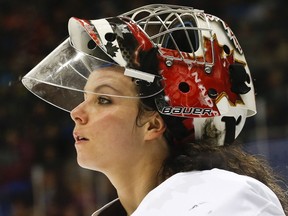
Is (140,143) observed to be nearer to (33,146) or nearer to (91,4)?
(33,146)

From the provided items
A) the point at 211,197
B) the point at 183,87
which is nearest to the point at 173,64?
the point at 183,87

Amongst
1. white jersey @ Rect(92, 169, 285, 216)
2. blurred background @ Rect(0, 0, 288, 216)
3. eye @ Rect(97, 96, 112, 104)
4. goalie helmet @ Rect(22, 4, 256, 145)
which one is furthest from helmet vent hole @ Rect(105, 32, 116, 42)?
blurred background @ Rect(0, 0, 288, 216)

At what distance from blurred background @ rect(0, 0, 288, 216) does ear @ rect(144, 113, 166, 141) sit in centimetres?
161

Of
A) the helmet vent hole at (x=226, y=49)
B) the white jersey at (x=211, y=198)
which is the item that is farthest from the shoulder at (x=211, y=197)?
the helmet vent hole at (x=226, y=49)

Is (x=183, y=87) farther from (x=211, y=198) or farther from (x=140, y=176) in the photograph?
(x=211, y=198)

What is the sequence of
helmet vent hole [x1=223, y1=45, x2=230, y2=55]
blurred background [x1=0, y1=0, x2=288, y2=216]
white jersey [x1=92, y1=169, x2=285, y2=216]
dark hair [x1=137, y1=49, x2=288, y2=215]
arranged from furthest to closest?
blurred background [x1=0, y1=0, x2=288, y2=216] → helmet vent hole [x1=223, y1=45, x2=230, y2=55] → dark hair [x1=137, y1=49, x2=288, y2=215] → white jersey [x1=92, y1=169, x2=285, y2=216]

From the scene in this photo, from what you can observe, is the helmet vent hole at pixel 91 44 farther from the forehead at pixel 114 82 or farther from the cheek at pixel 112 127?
the cheek at pixel 112 127

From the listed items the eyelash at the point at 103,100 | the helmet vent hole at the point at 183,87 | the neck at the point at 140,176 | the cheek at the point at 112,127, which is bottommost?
the neck at the point at 140,176

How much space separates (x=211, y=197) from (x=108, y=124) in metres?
0.43

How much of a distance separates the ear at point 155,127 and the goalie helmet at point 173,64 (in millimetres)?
21

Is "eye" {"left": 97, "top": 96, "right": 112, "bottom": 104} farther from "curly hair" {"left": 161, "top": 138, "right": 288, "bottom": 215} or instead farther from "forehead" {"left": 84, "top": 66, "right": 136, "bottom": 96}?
"curly hair" {"left": 161, "top": 138, "right": 288, "bottom": 215}

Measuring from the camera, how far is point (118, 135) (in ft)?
6.46

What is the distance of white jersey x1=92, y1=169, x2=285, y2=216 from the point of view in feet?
5.30

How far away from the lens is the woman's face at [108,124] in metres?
1.97
